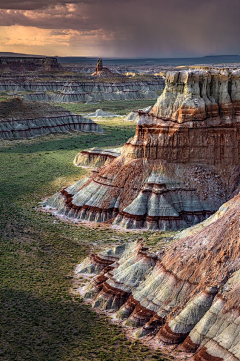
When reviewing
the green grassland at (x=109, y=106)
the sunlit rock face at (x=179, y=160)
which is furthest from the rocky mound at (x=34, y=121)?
the sunlit rock face at (x=179, y=160)

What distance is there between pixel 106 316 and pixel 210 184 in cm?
1955

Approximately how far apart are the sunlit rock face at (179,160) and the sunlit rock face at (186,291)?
12330 mm

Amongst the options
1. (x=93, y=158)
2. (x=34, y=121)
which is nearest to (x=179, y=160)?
(x=93, y=158)

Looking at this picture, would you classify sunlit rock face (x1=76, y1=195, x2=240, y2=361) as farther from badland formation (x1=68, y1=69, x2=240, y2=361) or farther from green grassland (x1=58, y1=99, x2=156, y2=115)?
A: green grassland (x1=58, y1=99, x2=156, y2=115)

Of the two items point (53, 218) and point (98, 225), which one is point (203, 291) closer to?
point (98, 225)

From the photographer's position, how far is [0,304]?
2670cm

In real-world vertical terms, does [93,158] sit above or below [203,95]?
below

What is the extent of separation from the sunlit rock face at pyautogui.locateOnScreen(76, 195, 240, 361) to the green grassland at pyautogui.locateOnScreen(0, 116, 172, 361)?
3.66ft

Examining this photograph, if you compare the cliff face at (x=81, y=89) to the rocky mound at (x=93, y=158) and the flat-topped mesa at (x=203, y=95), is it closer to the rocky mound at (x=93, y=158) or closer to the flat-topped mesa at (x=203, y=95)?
the rocky mound at (x=93, y=158)

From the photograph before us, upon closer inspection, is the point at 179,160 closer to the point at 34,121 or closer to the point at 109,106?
the point at 34,121

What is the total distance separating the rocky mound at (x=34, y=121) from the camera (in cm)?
9538

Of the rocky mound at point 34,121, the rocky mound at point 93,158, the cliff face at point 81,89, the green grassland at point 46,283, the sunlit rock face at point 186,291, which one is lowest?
the green grassland at point 46,283

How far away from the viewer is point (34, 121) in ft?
326

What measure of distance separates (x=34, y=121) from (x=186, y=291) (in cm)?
8110
